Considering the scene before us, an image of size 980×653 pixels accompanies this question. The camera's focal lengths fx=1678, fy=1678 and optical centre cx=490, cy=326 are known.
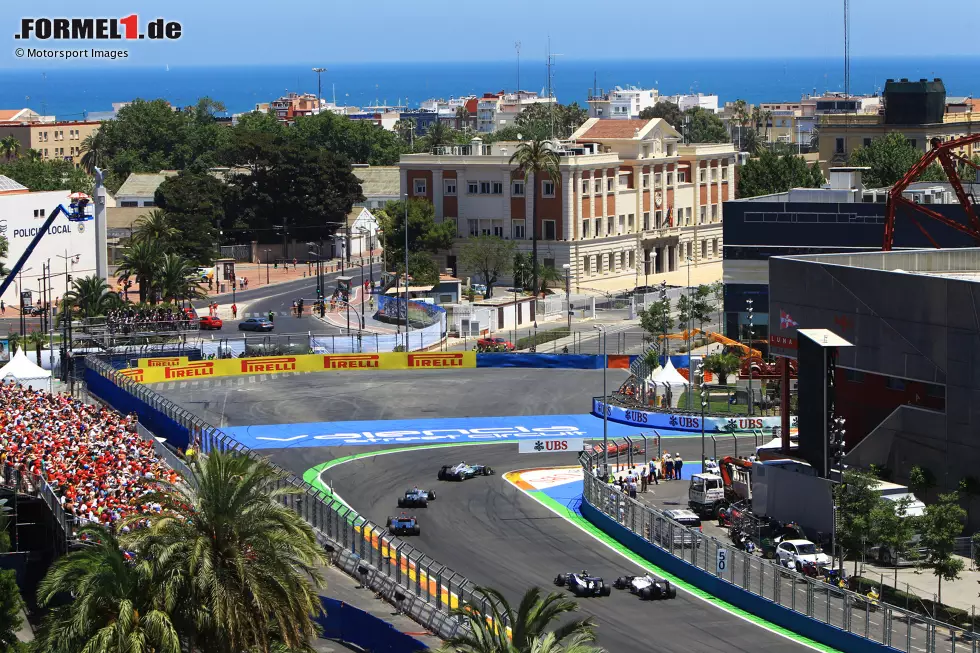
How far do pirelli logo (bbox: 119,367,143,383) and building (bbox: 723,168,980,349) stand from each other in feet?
117

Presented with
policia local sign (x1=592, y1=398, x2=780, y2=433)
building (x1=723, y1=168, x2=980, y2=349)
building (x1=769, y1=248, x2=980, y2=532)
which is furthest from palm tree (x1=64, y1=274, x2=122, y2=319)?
building (x1=769, y1=248, x2=980, y2=532)

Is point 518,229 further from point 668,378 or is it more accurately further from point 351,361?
point 668,378

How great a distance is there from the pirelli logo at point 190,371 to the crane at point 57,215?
3802 centimetres

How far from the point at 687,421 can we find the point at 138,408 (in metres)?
25.9

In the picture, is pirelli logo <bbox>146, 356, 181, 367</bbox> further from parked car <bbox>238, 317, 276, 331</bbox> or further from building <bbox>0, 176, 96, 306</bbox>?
building <bbox>0, 176, 96, 306</bbox>

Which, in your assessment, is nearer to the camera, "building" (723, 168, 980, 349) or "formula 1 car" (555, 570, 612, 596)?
"formula 1 car" (555, 570, 612, 596)

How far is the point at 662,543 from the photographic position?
56.7 meters

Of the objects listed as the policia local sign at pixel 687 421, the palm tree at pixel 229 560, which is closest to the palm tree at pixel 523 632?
the palm tree at pixel 229 560

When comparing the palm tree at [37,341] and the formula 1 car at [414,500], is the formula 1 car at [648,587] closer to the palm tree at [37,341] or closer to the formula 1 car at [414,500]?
the formula 1 car at [414,500]

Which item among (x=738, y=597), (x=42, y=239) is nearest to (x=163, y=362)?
(x=42, y=239)

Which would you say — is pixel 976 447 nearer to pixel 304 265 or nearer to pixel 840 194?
pixel 840 194

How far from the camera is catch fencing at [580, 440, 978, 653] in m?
44.9

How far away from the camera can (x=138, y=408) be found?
254 ft

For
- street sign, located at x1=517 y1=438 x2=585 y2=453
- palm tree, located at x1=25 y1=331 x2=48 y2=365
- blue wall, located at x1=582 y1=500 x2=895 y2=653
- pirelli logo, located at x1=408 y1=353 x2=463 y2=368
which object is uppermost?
palm tree, located at x1=25 y1=331 x2=48 y2=365
